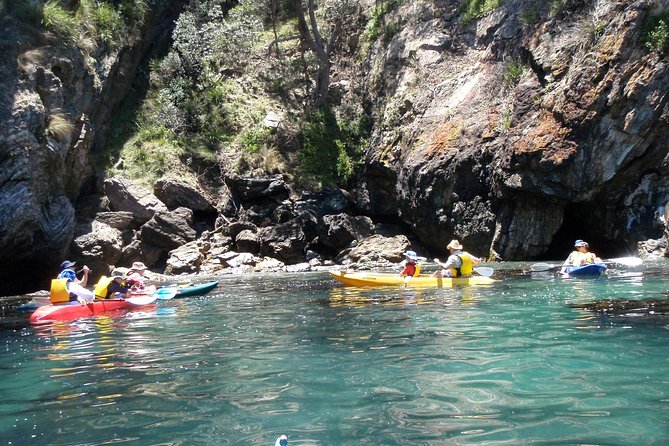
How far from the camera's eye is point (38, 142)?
53.7 feet

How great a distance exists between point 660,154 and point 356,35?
17.0 metres

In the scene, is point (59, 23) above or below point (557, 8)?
above

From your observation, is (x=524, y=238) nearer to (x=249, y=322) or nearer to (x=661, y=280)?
(x=661, y=280)

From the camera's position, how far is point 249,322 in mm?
8492

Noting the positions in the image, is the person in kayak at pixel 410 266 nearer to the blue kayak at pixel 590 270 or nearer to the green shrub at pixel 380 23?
the blue kayak at pixel 590 270

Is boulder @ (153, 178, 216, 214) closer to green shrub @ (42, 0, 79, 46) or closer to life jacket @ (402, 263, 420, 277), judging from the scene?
green shrub @ (42, 0, 79, 46)

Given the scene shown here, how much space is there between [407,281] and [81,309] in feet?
19.7

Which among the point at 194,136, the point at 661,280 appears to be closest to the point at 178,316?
the point at 661,280

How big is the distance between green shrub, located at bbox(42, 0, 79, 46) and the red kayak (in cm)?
1112

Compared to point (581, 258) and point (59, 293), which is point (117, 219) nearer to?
point (59, 293)

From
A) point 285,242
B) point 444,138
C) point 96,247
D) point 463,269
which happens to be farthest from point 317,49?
point 463,269

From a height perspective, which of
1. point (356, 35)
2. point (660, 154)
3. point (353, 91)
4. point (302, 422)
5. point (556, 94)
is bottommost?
point (302, 422)

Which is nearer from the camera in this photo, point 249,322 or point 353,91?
point 249,322

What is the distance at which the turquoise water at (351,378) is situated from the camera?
3713 mm
